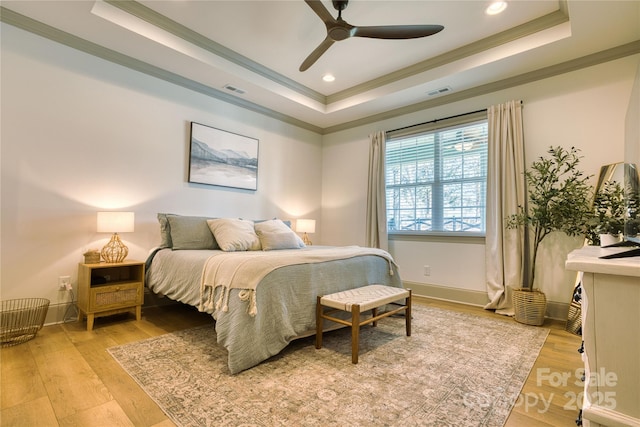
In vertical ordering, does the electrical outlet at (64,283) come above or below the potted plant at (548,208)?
below

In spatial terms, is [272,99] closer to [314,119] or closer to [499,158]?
[314,119]

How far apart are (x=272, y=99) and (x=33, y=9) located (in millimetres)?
2387

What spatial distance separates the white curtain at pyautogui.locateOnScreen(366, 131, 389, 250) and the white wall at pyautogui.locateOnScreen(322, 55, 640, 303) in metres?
0.23

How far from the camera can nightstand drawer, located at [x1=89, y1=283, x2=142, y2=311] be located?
257cm

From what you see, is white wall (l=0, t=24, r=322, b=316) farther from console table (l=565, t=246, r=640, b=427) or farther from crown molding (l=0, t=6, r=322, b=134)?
console table (l=565, t=246, r=640, b=427)

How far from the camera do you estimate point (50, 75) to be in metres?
2.70

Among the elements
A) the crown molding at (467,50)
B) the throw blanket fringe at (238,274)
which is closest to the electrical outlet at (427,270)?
the throw blanket fringe at (238,274)

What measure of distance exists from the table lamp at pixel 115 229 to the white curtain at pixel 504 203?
3.82 m

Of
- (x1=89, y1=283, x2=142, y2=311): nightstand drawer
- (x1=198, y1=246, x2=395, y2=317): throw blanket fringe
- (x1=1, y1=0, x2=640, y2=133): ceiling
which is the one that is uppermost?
(x1=1, y1=0, x2=640, y2=133): ceiling

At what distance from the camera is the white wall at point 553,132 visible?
2.86 m

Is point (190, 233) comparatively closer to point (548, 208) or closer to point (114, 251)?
point (114, 251)

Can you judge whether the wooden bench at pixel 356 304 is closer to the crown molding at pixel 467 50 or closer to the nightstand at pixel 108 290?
the nightstand at pixel 108 290

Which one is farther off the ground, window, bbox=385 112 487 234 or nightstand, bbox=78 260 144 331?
window, bbox=385 112 487 234

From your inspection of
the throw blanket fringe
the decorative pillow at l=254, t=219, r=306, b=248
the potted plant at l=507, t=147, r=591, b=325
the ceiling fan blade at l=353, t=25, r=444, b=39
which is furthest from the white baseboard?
the ceiling fan blade at l=353, t=25, r=444, b=39
